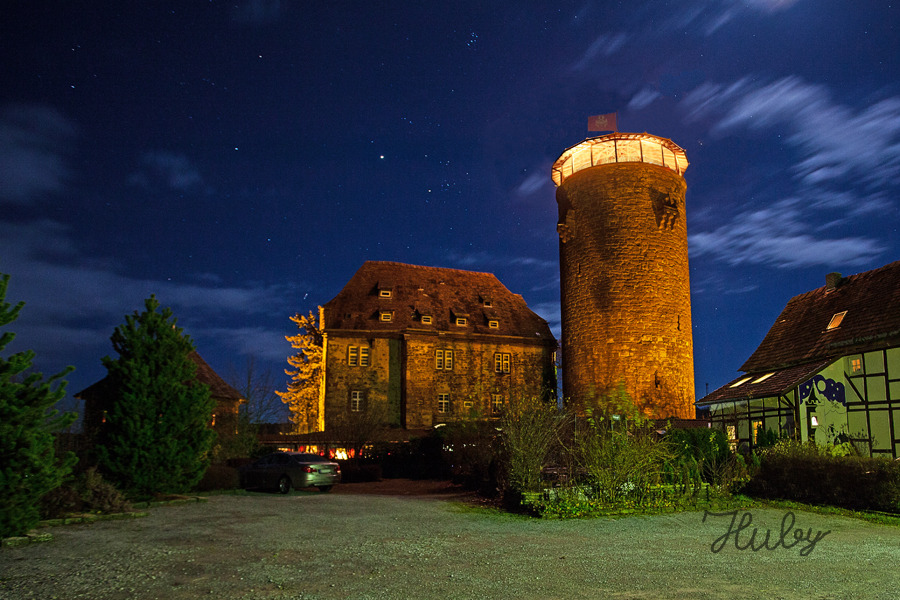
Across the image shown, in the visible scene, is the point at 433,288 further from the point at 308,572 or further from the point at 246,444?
the point at 308,572

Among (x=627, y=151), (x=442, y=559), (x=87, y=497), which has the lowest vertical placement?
(x=442, y=559)

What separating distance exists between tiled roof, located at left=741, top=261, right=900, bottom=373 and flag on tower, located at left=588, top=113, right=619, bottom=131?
13810 millimetres

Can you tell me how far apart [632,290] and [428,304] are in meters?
12.5

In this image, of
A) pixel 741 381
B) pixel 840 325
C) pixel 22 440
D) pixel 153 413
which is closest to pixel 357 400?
pixel 741 381

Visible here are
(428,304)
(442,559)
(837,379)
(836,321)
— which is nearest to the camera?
(442,559)

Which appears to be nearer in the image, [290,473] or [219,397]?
[290,473]

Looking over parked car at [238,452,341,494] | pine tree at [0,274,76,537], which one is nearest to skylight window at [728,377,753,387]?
parked car at [238,452,341,494]

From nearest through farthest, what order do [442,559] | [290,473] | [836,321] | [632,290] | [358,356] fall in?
1. [442,559]
2. [290,473]
3. [836,321]
4. [632,290]
5. [358,356]

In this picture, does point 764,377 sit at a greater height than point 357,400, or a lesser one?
greater

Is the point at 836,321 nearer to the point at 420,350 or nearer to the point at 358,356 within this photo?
the point at 420,350

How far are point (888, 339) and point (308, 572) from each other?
18.8 m

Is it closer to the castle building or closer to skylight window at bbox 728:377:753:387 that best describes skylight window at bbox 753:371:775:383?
skylight window at bbox 728:377:753:387

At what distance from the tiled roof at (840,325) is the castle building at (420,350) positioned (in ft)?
41.6

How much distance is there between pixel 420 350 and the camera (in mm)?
37969
